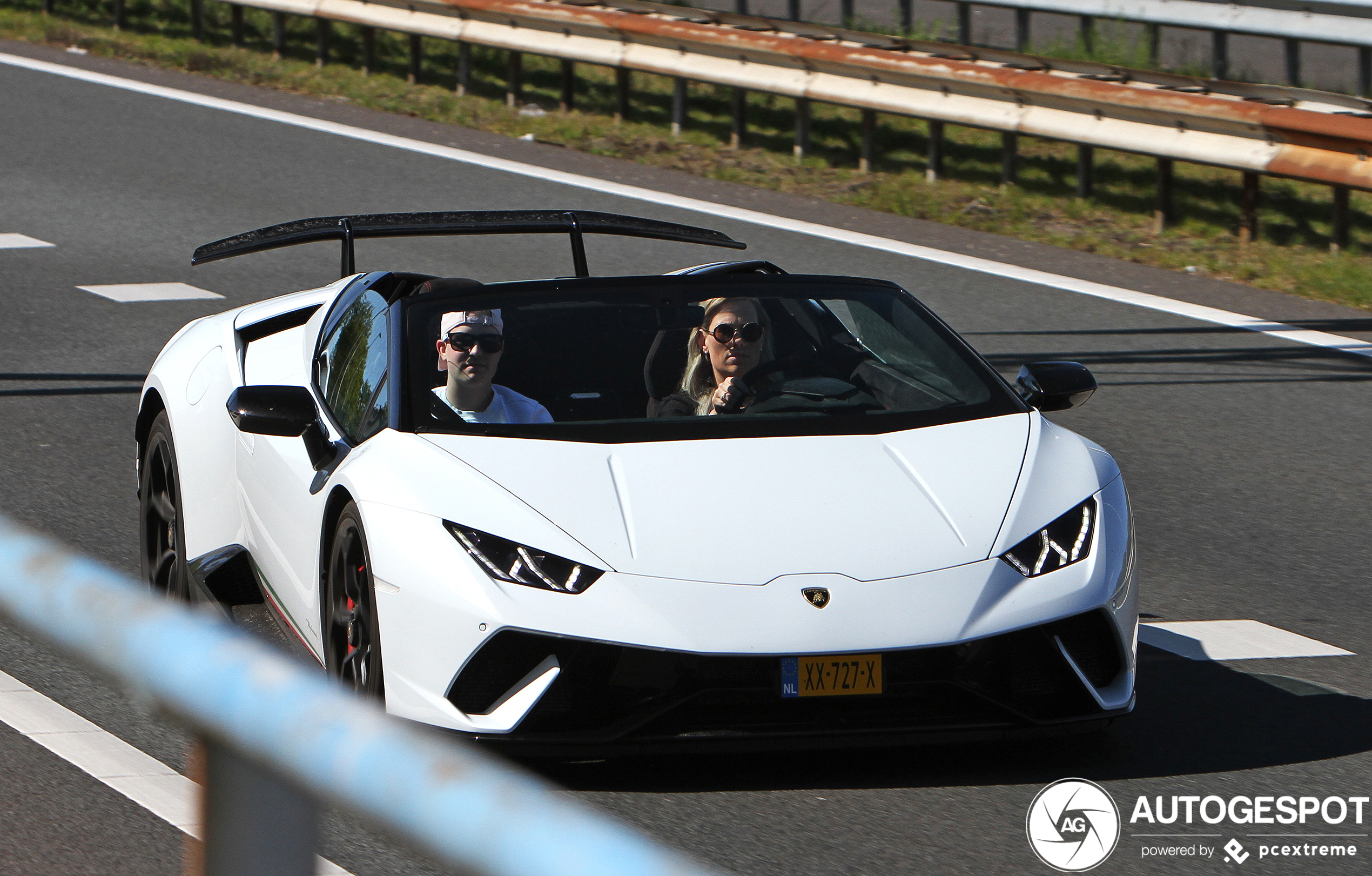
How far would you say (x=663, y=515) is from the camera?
4.82 metres

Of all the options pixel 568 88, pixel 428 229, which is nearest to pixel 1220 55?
pixel 568 88

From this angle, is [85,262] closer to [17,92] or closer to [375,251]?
[375,251]

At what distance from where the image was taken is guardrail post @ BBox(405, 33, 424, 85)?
748 inches

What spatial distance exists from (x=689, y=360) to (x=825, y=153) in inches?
413

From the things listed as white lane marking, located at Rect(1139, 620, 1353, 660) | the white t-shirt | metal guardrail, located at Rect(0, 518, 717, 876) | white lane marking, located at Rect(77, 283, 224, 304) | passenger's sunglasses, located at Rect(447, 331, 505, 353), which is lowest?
white lane marking, located at Rect(1139, 620, 1353, 660)

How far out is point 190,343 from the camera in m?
6.68

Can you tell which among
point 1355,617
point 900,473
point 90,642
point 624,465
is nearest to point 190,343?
point 624,465

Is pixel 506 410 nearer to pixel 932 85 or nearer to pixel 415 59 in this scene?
pixel 932 85

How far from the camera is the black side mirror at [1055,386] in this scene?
5906mm

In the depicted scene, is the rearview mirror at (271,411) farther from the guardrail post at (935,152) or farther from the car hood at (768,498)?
the guardrail post at (935,152)

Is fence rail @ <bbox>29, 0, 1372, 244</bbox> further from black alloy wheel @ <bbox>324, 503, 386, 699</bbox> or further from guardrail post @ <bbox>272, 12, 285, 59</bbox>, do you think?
black alloy wheel @ <bbox>324, 503, 386, 699</bbox>

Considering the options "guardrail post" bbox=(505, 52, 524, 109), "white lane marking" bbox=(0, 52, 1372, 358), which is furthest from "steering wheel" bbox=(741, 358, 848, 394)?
"guardrail post" bbox=(505, 52, 524, 109)

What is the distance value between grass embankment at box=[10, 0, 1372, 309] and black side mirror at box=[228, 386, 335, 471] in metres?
7.86

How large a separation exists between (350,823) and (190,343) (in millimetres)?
5116
